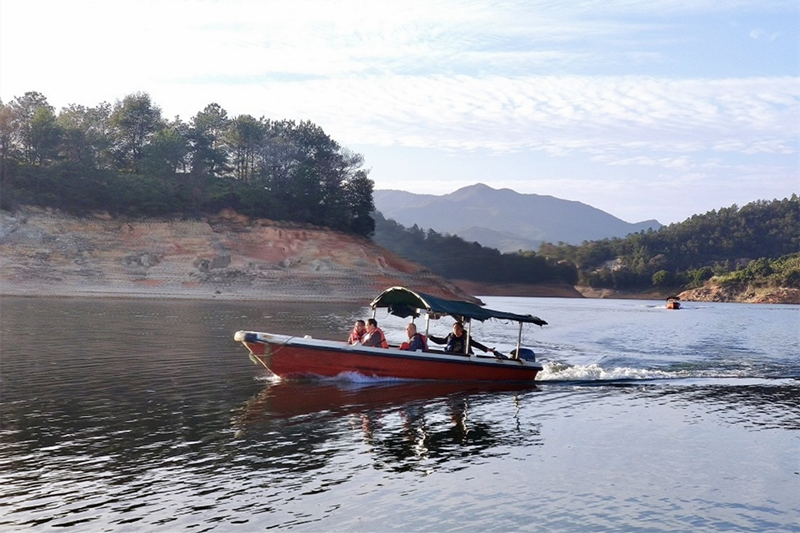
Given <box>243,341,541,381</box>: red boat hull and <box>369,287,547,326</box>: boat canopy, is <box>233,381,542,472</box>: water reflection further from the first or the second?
<box>369,287,547,326</box>: boat canopy

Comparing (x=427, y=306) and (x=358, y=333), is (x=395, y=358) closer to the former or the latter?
(x=358, y=333)

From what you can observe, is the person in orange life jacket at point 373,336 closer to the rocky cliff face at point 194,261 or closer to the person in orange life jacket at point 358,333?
the person in orange life jacket at point 358,333

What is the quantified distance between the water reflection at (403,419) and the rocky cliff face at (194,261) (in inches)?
1824

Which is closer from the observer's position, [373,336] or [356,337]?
[373,336]

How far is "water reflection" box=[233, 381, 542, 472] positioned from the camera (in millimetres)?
14750

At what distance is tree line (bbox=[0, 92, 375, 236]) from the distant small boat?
176 ft

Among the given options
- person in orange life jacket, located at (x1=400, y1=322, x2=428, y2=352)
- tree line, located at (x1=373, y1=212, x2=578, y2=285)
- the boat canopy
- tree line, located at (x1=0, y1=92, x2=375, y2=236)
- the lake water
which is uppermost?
tree line, located at (x1=0, y1=92, x2=375, y2=236)

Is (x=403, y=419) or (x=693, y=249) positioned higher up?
(x=693, y=249)

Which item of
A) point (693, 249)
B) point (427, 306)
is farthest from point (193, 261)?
point (693, 249)

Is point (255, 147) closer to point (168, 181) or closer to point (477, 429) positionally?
point (168, 181)

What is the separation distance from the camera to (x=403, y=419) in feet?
57.9

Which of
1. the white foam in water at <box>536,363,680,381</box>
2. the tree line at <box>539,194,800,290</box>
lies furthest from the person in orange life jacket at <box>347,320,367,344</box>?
the tree line at <box>539,194,800,290</box>

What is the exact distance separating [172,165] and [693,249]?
92591 millimetres

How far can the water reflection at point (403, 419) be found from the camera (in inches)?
581
